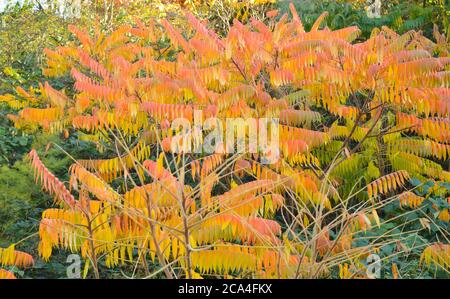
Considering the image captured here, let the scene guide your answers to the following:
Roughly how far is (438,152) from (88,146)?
3674 millimetres

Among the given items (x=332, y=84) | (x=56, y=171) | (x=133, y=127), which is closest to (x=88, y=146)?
(x=56, y=171)

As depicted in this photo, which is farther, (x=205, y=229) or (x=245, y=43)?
(x=245, y=43)

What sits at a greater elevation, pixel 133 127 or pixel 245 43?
pixel 245 43

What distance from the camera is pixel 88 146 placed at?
8055 mm

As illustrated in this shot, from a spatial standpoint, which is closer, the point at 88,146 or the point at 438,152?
the point at 438,152

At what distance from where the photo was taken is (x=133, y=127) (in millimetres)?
6367

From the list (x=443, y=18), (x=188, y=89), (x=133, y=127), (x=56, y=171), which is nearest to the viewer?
(x=188, y=89)

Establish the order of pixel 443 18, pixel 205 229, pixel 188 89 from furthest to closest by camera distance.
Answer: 1. pixel 443 18
2. pixel 188 89
3. pixel 205 229

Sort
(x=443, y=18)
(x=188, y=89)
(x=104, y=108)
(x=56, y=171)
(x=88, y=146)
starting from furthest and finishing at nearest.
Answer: (x=443, y=18) → (x=88, y=146) → (x=56, y=171) → (x=104, y=108) → (x=188, y=89)
